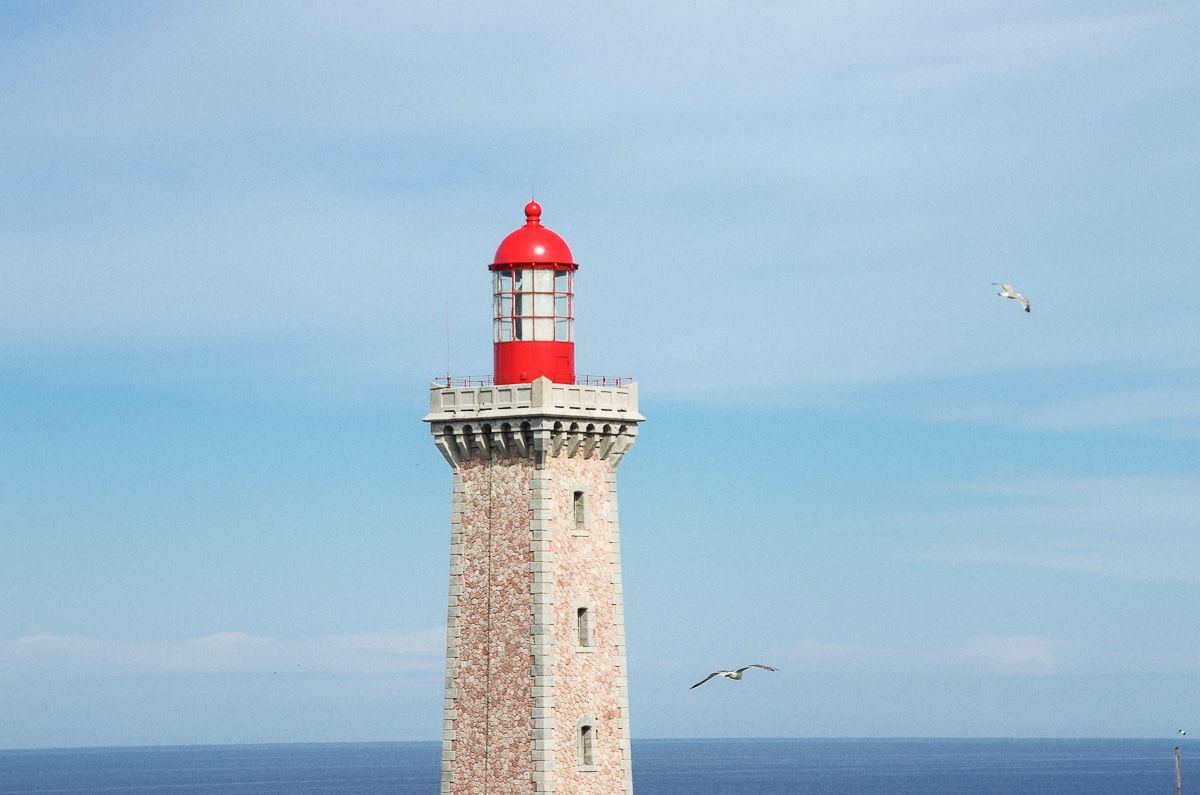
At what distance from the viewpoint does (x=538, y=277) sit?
43656mm

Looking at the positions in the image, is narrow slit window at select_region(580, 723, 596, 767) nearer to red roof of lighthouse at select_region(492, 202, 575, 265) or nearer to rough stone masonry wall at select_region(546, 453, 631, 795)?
rough stone masonry wall at select_region(546, 453, 631, 795)

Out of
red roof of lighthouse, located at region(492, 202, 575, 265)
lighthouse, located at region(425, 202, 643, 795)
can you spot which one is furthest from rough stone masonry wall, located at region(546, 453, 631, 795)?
red roof of lighthouse, located at region(492, 202, 575, 265)

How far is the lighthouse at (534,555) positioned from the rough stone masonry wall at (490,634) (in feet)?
0.09

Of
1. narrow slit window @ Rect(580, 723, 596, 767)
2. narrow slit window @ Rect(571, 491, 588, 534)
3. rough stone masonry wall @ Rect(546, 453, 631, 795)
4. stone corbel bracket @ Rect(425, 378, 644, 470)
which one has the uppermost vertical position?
stone corbel bracket @ Rect(425, 378, 644, 470)

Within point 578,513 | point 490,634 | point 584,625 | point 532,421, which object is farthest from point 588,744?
point 532,421

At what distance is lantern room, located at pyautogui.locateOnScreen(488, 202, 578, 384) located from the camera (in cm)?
4350

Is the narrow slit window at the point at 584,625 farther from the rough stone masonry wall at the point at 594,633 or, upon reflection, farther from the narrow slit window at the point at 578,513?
the narrow slit window at the point at 578,513

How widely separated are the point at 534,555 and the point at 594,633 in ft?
7.02

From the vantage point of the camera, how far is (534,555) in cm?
4256

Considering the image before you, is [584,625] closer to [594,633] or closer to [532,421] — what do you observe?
[594,633]

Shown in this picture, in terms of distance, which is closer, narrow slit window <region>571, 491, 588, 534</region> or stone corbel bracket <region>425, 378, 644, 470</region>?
stone corbel bracket <region>425, 378, 644, 470</region>

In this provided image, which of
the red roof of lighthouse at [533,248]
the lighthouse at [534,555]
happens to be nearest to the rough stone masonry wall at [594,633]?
the lighthouse at [534,555]

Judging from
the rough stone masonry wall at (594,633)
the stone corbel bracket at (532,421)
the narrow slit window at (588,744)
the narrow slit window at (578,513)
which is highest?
the stone corbel bracket at (532,421)

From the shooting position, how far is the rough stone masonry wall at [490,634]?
42.5 m
